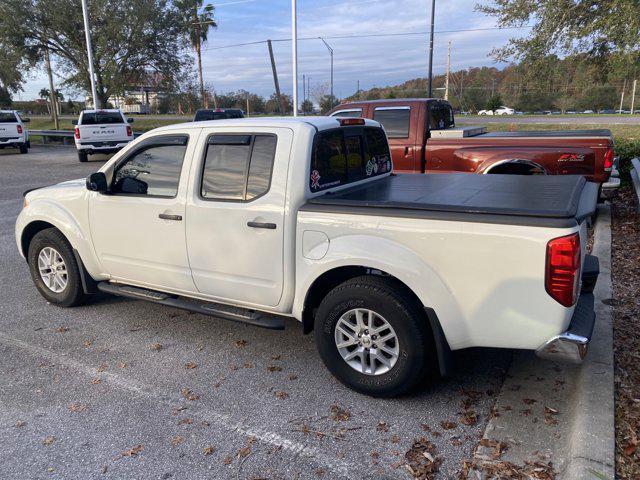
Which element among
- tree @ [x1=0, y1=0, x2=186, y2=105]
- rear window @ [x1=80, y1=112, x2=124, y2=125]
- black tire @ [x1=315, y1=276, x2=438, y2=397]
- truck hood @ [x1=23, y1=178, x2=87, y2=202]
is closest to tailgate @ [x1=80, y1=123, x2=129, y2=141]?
rear window @ [x1=80, y1=112, x2=124, y2=125]

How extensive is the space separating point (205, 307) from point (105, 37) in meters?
28.6

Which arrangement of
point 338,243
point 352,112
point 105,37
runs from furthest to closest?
point 105,37 → point 352,112 → point 338,243

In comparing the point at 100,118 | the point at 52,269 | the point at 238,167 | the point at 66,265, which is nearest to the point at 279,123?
the point at 238,167

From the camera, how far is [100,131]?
64.4 ft

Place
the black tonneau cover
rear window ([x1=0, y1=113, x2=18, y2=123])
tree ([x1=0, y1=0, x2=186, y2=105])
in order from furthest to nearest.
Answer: tree ([x1=0, y1=0, x2=186, y2=105]), rear window ([x1=0, y1=113, x2=18, y2=123]), the black tonneau cover

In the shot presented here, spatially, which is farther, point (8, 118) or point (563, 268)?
point (8, 118)

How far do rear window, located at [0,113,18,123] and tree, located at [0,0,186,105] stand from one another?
7395 millimetres

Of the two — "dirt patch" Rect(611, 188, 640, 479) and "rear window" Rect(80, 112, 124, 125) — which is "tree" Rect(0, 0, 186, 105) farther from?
"dirt patch" Rect(611, 188, 640, 479)

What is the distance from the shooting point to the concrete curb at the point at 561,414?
2.84 m

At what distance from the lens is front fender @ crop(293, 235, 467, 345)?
10.8 ft

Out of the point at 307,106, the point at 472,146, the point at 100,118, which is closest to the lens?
the point at 472,146

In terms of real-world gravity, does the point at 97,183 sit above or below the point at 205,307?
above

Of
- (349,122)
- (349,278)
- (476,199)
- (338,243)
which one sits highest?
(349,122)

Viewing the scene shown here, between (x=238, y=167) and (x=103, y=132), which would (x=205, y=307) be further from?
(x=103, y=132)
